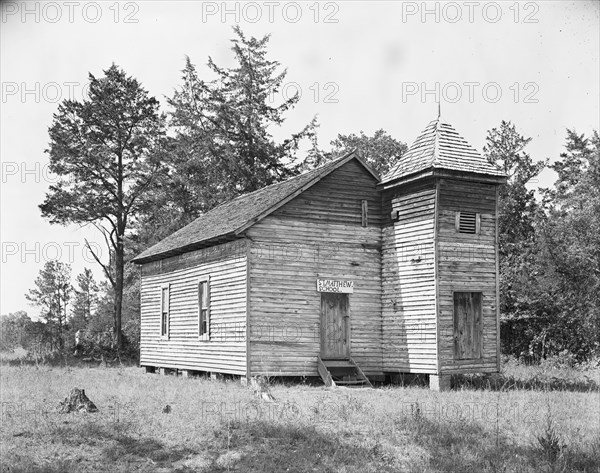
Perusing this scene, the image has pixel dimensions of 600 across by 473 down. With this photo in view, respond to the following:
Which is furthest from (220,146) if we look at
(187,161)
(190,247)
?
(190,247)

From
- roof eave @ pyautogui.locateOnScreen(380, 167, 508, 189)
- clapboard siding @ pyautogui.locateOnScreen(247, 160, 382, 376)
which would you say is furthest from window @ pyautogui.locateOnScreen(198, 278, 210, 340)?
roof eave @ pyautogui.locateOnScreen(380, 167, 508, 189)

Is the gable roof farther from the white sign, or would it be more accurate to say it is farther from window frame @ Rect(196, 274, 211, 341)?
the white sign

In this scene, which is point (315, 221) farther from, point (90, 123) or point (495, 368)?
point (90, 123)

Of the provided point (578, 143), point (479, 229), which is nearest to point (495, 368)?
point (479, 229)

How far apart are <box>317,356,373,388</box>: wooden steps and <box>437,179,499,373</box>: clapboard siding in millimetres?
2374

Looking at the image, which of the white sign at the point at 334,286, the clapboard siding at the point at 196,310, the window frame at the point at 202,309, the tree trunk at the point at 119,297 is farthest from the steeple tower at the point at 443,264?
the tree trunk at the point at 119,297

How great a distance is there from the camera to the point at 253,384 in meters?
18.8

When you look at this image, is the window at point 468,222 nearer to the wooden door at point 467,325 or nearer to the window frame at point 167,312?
the wooden door at point 467,325

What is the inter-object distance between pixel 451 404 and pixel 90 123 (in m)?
27.5

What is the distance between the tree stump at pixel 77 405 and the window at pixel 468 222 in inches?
428

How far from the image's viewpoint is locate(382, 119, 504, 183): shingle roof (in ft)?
67.4

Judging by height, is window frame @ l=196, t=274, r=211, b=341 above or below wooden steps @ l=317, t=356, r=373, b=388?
above

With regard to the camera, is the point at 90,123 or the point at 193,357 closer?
the point at 193,357

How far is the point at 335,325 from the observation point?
21.4 m
